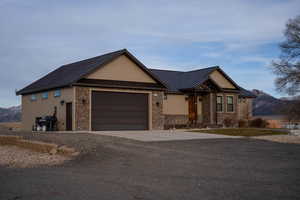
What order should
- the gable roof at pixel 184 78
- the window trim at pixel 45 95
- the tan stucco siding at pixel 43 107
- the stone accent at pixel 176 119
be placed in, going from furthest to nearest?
the gable roof at pixel 184 78 → the stone accent at pixel 176 119 → the window trim at pixel 45 95 → the tan stucco siding at pixel 43 107

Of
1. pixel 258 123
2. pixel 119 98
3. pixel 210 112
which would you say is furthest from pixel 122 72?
pixel 258 123

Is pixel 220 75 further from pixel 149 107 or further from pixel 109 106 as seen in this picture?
pixel 109 106

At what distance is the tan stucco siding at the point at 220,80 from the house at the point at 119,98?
5.6 inches

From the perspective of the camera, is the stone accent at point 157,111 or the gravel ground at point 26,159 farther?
the stone accent at point 157,111

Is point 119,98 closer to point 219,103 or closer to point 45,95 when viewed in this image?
point 45,95

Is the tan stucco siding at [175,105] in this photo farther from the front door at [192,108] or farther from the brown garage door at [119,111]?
the brown garage door at [119,111]

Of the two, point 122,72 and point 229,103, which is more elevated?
point 122,72

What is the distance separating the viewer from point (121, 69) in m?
26.3

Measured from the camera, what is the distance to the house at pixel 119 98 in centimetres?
2462

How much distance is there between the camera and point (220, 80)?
34562 mm

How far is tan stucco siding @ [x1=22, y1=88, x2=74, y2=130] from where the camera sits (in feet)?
82.9

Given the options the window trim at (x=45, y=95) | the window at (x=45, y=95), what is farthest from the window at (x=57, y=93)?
the window at (x=45, y=95)

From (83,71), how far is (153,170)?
1611cm

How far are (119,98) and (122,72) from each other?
1743 millimetres
